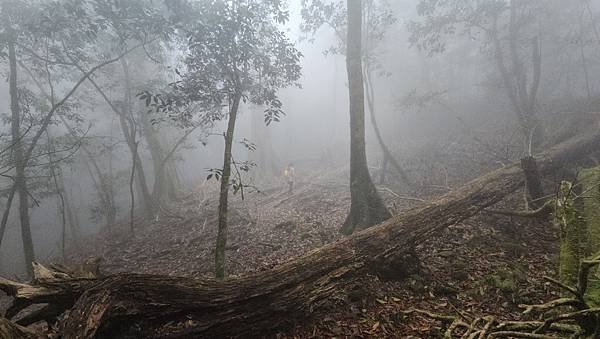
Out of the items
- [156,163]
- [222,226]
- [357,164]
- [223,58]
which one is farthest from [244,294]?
[156,163]

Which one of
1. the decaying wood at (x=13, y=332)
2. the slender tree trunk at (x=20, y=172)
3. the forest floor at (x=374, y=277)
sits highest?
the slender tree trunk at (x=20, y=172)

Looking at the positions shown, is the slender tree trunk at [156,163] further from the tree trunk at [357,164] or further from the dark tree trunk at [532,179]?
the dark tree trunk at [532,179]

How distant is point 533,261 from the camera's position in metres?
5.65

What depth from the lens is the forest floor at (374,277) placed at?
4.43 m

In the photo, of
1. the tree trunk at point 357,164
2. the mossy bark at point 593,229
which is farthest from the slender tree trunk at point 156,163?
the mossy bark at point 593,229

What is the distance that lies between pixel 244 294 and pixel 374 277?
2.24 meters

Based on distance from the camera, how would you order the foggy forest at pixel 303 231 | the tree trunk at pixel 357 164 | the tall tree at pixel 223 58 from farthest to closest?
the tree trunk at pixel 357 164
the tall tree at pixel 223 58
the foggy forest at pixel 303 231

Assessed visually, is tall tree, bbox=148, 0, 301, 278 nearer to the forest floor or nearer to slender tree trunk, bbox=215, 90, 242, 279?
slender tree trunk, bbox=215, 90, 242, 279

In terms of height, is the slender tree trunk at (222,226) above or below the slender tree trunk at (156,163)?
below

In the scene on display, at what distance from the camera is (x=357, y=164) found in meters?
8.65

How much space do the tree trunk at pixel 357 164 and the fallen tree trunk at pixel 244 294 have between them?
1.91m

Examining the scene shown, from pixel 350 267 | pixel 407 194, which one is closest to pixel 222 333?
pixel 350 267

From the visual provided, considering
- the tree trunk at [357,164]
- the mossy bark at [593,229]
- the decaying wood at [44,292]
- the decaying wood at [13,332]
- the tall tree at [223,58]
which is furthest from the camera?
the tree trunk at [357,164]

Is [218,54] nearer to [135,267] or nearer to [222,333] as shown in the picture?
[222,333]
